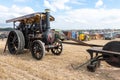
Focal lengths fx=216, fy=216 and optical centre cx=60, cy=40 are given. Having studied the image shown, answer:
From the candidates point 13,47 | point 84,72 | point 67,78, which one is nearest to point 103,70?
point 84,72

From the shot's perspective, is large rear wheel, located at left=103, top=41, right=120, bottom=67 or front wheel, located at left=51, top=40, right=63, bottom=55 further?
front wheel, located at left=51, top=40, right=63, bottom=55

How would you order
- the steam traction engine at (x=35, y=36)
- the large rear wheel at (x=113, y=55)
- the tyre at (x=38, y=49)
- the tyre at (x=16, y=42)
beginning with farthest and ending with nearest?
the tyre at (x=16, y=42) → the steam traction engine at (x=35, y=36) → the tyre at (x=38, y=49) → the large rear wheel at (x=113, y=55)

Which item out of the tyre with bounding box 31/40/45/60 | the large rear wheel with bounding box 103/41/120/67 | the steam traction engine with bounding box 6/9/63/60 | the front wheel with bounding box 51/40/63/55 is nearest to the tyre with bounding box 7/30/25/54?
the steam traction engine with bounding box 6/9/63/60

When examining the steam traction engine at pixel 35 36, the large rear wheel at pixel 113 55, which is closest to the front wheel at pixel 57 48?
the steam traction engine at pixel 35 36

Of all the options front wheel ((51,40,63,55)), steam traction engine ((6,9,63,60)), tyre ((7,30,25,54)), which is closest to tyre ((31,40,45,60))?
steam traction engine ((6,9,63,60))

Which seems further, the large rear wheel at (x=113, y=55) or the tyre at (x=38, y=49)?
the tyre at (x=38, y=49)

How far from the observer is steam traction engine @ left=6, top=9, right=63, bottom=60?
10203mm

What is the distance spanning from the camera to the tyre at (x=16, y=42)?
36.3 ft

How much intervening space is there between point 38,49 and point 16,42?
7.39ft

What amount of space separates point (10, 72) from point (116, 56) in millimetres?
3549

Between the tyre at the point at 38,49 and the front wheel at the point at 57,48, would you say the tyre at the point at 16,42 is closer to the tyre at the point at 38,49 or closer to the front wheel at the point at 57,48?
the tyre at the point at 38,49

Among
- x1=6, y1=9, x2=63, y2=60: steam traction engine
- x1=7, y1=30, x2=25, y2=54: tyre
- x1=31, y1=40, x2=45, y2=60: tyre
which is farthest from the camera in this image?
x1=7, y1=30, x2=25, y2=54: tyre

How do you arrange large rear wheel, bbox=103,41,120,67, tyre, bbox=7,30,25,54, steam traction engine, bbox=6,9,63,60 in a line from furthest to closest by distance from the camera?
tyre, bbox=7,30,25,54, steam traction engine, bbox=6,9,63,60, large rear wheel, bbox=103,41,120,67

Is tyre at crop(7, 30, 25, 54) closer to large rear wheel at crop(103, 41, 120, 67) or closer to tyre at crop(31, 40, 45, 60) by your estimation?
tyre at crop(31, 40, 45, 60)
